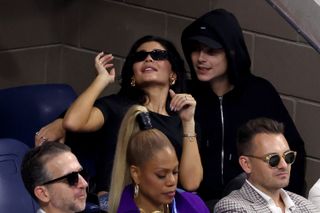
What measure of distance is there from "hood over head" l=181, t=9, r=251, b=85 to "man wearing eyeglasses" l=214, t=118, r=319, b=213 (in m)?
0.93

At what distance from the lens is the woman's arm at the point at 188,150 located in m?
4.22

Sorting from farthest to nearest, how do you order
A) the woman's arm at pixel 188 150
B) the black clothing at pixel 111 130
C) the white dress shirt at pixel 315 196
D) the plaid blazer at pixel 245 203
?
the black clothing at pixel 111 130, the woman's arm at pixel 188 150, the white dress shirt at pixel 315 196, the plaid blazer at pixel 245 203

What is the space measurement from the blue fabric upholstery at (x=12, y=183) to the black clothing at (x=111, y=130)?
0.44m

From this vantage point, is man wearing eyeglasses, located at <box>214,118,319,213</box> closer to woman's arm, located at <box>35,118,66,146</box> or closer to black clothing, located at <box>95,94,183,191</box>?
black clothing, located at <box>95,94,183,191</box>

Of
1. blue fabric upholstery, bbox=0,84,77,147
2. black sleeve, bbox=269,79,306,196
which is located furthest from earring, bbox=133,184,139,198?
black sleeve, bbox=269,79,306,196

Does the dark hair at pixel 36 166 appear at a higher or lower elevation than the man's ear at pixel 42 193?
higher

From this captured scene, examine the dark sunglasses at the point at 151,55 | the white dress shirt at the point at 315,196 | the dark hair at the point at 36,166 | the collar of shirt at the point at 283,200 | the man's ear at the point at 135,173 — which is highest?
the dark sunglasses at the point at 151,55

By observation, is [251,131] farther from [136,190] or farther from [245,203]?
[136,190]

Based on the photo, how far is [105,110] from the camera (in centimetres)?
441

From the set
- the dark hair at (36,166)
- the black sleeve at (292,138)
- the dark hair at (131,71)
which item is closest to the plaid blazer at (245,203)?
the dark hair at (36,166)

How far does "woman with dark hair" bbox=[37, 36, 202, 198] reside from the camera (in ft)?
14.0

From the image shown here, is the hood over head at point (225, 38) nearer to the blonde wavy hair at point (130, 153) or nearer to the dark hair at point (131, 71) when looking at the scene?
the dark hair at point (131, 71)

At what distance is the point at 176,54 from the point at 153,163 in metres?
1.07

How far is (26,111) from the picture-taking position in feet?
15.2
